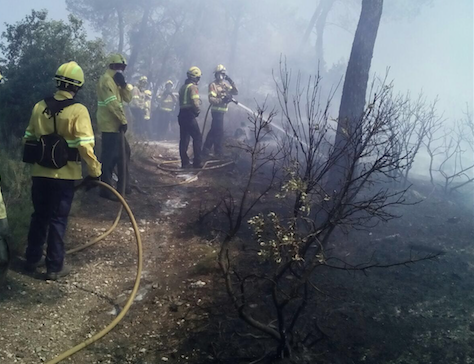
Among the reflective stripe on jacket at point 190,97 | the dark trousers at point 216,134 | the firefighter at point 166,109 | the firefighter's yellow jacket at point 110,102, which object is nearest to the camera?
the firefighter's yellow jacket at point 110,102

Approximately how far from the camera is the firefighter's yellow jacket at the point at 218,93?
9.45 meters

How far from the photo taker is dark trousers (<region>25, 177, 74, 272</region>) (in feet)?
12.7

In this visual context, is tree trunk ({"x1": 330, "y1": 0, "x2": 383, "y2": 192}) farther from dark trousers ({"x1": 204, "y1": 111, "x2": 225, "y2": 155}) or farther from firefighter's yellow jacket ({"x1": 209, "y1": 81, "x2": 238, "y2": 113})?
dark trousers ({"x1": 204, "y1": 111, "x2": 225, "y2": 155})

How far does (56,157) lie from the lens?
3740mm

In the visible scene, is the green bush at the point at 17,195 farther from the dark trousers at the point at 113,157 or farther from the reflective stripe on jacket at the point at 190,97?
the reflective stripe on jacket at the point at 190,97

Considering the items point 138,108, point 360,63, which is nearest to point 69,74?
point 360,63

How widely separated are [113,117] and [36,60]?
2049mm

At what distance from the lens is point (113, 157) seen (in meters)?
6.31

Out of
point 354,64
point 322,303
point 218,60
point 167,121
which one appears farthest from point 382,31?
point 322,303

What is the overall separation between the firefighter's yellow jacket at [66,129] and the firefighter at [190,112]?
4.68m

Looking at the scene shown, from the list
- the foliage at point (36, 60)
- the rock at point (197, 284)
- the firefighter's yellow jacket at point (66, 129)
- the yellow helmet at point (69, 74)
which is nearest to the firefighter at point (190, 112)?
the foliage at point (36, 60)

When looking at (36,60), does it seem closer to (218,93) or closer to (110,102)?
(110,102)

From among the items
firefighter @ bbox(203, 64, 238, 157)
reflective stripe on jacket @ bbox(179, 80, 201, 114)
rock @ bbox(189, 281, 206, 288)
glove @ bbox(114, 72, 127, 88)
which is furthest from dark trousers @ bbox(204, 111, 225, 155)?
rock @ bbox(189, 281, 206, 288)

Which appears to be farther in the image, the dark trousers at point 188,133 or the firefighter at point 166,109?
the firefighter at point 166,109
